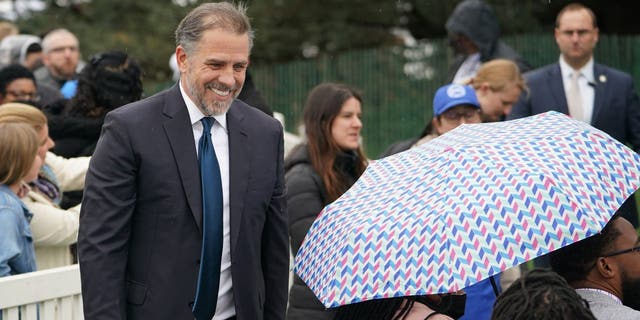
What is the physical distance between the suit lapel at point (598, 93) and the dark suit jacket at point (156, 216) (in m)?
4.73

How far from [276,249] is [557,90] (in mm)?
4663

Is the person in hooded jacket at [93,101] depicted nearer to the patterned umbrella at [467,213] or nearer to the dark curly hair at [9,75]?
the dark curly hair at [9,75]

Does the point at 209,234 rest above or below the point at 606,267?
above

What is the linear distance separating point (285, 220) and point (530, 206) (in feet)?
3.41

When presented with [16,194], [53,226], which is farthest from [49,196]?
[16,194]

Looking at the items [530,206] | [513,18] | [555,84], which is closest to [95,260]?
[530,206]

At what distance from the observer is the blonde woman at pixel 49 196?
5.84 m

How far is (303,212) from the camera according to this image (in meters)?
5.87

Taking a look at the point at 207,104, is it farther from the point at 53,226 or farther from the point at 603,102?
the point at 603,102

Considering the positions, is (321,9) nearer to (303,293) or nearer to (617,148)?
(303,293)

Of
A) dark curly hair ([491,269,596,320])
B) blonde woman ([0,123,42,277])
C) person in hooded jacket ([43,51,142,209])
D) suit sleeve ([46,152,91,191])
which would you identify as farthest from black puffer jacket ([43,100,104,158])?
dark curly hair ([491,269,596,320])

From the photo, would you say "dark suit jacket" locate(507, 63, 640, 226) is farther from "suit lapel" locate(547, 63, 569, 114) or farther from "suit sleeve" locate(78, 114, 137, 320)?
"suit sleeve" locate(78, 114, 137, 320)

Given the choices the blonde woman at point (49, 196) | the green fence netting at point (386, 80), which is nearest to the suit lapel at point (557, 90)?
the blonde woman at point (49, 196)

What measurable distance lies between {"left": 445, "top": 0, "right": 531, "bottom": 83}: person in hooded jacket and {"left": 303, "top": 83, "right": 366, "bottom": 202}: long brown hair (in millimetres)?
3339
